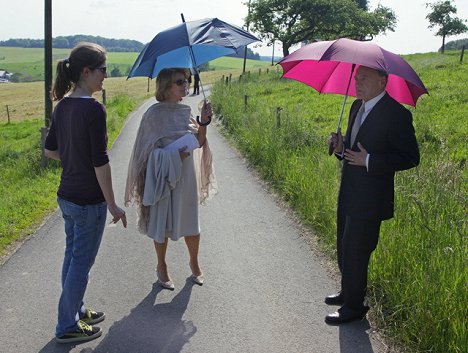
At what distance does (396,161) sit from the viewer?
3.26m

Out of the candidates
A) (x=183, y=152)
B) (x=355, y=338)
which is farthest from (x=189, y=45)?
(x=355, y=338)

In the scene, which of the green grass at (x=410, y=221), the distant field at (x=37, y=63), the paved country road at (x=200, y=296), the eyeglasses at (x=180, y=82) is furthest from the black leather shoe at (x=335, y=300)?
the distant field at (x=37, y=63)

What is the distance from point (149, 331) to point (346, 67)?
9.17 feet

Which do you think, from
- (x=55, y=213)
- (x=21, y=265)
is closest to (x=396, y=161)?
(x=21, y=265)

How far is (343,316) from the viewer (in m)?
3.68

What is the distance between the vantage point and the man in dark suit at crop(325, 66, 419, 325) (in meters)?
3.25

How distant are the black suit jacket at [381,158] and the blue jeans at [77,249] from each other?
1897 millimetres

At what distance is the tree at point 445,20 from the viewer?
55.6 m

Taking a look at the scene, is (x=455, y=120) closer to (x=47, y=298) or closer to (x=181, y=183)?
(x=181, y=183)

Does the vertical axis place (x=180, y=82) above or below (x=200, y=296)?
above

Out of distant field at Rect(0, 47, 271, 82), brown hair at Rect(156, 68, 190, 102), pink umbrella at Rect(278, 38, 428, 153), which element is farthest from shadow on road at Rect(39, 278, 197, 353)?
distant field at Rect(0, 47, 271, 82)

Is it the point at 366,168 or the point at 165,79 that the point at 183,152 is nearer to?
the point at 165,79

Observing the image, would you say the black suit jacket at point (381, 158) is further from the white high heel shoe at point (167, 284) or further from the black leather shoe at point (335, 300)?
the white high heel shoe at point (167, 284)

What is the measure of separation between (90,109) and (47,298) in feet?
6.73
